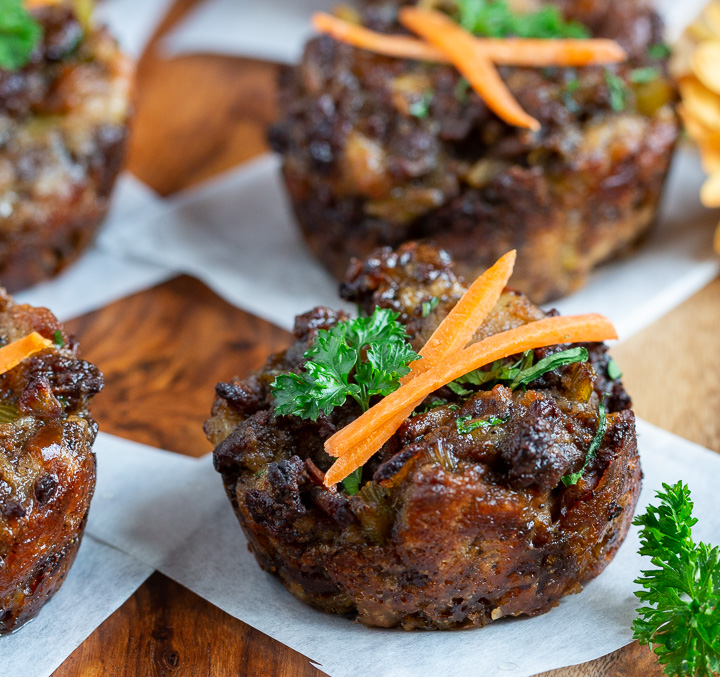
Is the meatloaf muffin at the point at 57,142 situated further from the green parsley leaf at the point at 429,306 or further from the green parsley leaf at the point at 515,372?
the green parsley leaf at the point at 515,372

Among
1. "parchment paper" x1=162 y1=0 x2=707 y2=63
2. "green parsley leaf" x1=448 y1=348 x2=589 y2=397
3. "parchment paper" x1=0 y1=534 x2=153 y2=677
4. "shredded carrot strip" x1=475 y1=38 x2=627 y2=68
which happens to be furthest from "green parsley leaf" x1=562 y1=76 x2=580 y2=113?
"parchment paper" x1=0 y1=534 x2=153 y2=677

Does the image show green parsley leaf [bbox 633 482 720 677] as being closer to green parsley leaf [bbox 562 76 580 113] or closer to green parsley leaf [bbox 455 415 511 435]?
green parsley leaf [bbox 455 415 511 435]

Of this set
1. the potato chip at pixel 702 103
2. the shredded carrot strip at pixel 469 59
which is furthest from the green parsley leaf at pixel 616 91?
the shredded carrot strip at pixel 469 59

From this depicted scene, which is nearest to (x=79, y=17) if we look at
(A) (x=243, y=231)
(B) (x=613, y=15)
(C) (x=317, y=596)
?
(A) (x=243, y=231)

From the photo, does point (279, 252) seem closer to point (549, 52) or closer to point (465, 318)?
point (549, 52)

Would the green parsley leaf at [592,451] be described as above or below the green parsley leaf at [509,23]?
below

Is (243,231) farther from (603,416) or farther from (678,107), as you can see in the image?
(603,416)

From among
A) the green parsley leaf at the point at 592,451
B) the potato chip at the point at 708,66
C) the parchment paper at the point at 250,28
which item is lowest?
the parchment paper at the point at 250,28
